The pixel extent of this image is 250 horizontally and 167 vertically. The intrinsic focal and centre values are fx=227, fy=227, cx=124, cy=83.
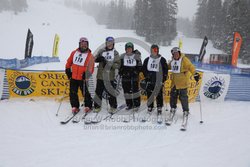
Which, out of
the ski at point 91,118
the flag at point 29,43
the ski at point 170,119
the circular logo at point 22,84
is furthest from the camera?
the flag at point 29,43

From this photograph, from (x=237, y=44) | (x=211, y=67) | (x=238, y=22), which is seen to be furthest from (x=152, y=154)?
(x=238, y=22)

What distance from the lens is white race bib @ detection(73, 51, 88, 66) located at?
21.2 ft

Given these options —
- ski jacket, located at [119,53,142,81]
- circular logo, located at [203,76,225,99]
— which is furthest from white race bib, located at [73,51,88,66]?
circular logo, located at [203,76,225,99]

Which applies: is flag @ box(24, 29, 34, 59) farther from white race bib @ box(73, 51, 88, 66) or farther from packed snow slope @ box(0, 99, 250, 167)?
white race bib @ box(73, 51, 88, 66)

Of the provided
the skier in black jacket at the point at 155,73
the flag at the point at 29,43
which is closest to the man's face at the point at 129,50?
the skier in black jacket at the point at 155,73

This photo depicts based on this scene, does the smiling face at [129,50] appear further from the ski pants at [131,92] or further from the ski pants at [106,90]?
the ski pants at [106,90]

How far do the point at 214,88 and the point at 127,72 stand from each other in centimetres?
378

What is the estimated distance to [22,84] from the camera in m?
7.43

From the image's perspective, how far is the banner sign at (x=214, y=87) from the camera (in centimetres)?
837

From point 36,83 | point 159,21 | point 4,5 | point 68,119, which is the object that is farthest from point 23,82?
point 4,5

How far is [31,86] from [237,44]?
20363 millimetres

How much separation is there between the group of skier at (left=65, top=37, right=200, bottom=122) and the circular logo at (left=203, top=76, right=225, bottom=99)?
7.10 ft

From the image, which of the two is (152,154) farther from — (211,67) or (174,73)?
(211,67)

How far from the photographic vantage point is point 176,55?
646cm
